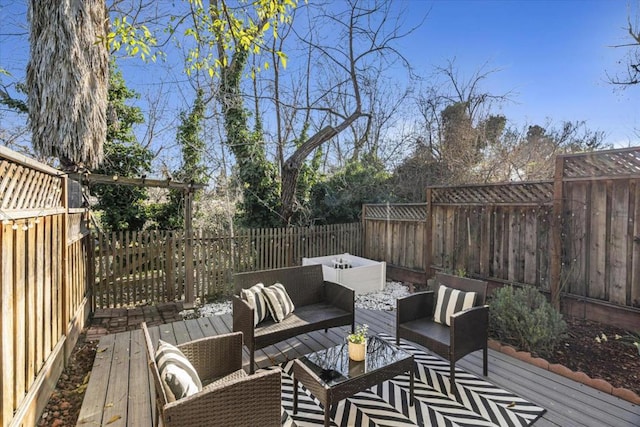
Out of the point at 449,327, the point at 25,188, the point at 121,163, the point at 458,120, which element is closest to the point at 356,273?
the point at 449,327

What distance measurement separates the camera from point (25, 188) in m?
2.34

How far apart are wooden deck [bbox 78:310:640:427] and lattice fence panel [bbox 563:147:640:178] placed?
264 cm

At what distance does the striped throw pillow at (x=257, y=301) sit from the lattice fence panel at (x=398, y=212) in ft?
13.6

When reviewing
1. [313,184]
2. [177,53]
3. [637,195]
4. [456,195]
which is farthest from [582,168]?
[177,53]

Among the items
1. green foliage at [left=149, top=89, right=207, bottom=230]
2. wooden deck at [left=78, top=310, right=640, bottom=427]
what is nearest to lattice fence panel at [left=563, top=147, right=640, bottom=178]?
wooden deck at [left=78, top=310, right=640, bottom=427]

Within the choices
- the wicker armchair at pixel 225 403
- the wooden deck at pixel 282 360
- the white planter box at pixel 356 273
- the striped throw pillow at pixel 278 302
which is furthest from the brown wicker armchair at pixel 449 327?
the white planter box at pixel 356 273

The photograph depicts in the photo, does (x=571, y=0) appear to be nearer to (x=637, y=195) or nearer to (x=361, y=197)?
(x=637, y=195)

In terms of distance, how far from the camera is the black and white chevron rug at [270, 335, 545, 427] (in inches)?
95.7

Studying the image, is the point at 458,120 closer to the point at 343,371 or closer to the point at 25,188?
the point at 343,371

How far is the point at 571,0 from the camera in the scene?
5574 mm

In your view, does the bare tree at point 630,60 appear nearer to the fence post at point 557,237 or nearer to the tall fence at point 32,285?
the fence post at point 557,237

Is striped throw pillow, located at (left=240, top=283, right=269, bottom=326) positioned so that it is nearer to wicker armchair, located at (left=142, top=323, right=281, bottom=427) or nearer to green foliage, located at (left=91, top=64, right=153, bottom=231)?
wicker armchair, located at (left=142, top=323, right=281, bottom=427)

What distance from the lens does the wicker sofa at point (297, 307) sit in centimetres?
312

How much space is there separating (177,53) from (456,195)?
7.34 m
